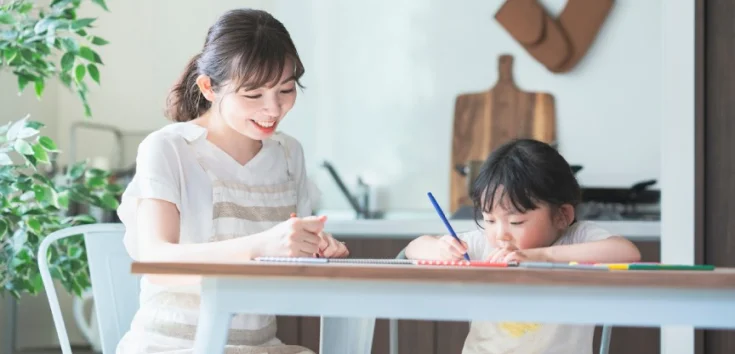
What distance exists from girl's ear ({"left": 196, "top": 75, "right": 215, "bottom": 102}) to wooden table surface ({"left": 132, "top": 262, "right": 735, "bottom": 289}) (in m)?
0.62

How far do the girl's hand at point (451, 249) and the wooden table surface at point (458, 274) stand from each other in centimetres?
46

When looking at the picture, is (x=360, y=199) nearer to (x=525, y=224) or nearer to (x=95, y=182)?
(x=95, y=182)

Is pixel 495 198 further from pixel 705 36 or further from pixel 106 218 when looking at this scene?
pixel 106 218

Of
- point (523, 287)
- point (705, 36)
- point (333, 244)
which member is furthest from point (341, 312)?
point (705, 36)

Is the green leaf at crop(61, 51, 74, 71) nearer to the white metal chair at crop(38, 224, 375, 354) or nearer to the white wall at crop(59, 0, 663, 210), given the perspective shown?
the white metal chair at crop(38, 224, 375, 354)

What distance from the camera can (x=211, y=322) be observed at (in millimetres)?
1155

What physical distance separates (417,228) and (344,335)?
4.54ft

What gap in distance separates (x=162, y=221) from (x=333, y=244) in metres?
0.27

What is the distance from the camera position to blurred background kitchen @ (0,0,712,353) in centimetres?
375

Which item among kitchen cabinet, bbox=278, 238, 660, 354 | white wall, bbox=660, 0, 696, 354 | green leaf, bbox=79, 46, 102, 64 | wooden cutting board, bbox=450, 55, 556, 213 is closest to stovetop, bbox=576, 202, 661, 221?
kitchen cabinet, bbox=278, 238, 660, 354

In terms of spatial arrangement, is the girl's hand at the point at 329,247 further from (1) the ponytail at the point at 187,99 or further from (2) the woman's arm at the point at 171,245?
(1) the ponytail at the point at 187,99

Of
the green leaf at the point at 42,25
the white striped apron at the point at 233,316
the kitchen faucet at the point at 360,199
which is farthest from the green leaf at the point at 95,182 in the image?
the kitchen faucet at the point at 360,199

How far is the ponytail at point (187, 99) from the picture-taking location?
1792mm

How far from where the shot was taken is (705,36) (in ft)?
7.97
